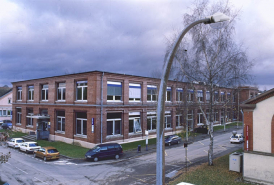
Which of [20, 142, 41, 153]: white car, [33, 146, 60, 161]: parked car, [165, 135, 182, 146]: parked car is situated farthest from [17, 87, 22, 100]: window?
[165, 135, 182, 146]: parked car

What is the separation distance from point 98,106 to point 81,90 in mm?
4633

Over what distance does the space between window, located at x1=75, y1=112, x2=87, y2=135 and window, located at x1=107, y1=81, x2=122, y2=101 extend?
439cm

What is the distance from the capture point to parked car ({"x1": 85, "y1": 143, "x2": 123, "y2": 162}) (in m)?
22.4

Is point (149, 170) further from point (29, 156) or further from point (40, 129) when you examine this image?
point (40, 129)

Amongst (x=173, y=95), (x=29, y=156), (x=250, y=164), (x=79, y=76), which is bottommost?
(x=29, y=156)

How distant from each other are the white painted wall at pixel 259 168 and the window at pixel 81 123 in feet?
69.5

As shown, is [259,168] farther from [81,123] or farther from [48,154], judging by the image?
[81,123]

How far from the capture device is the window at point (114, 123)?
29891 mm

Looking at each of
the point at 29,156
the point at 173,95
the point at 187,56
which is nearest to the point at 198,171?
the point at 187,56

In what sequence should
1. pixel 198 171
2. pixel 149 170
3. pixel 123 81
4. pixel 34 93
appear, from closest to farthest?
pixel 198 171 < pixel 149 170 < pixel 123 81 < pixel 34 93

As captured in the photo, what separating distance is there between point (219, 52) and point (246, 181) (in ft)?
33.6

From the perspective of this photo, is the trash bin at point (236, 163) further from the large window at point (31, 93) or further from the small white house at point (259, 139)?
the large window at point (31, 93)

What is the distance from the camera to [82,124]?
30344 millimetres

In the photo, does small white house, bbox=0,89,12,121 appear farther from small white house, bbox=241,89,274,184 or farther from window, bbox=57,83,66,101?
small white house, bbox=241,89,274,184
